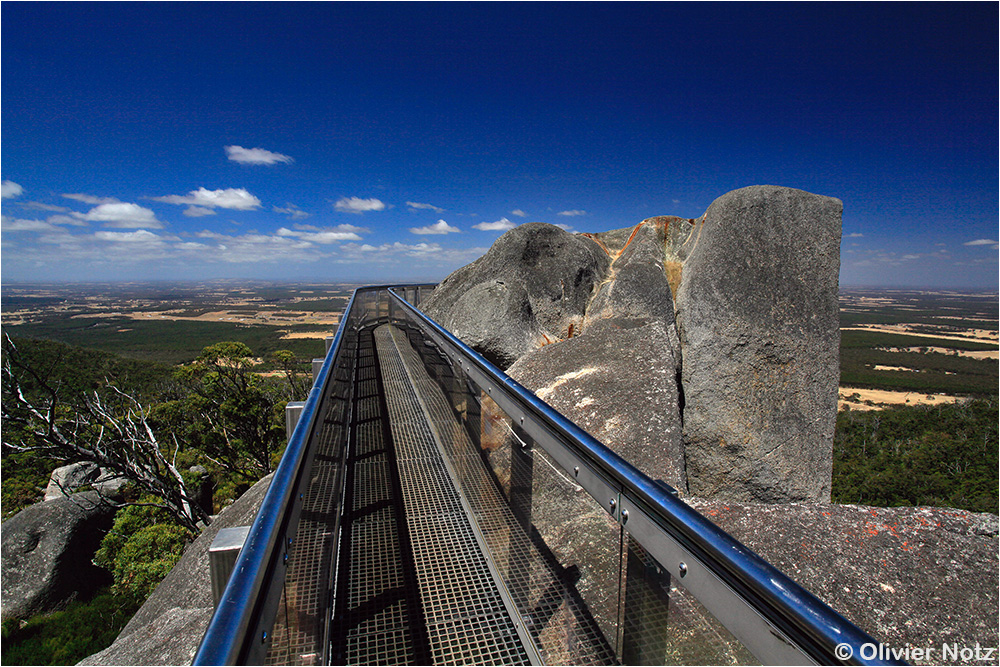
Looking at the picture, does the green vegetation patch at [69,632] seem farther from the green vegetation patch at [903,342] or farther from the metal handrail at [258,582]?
the green vegetation patch at [903,342]

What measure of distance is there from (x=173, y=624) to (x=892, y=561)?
260 inches

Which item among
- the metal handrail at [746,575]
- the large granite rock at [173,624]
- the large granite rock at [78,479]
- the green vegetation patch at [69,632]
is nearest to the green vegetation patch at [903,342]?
the large granite rock at [78,479]

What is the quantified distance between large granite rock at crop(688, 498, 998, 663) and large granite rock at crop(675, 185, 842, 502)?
3.07m

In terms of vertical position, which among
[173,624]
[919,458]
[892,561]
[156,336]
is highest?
[892,561]

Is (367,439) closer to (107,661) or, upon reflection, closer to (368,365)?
(107,661)

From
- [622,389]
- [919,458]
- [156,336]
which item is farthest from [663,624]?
[156,336]

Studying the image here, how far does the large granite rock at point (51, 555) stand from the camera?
17.1m

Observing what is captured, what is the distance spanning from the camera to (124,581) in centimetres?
1733

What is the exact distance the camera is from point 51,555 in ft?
59.4

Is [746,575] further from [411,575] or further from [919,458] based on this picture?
[919,458]

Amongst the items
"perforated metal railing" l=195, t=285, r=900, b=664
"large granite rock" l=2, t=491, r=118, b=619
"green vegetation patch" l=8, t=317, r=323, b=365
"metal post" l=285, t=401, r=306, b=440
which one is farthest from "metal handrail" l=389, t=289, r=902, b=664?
"green vegetation patch" l=8, t=317, r=323, b=365

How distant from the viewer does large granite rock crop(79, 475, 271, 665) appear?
3707 millimetres

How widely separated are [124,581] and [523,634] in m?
21.7

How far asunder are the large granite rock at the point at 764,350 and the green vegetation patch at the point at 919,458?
91.6 ft
